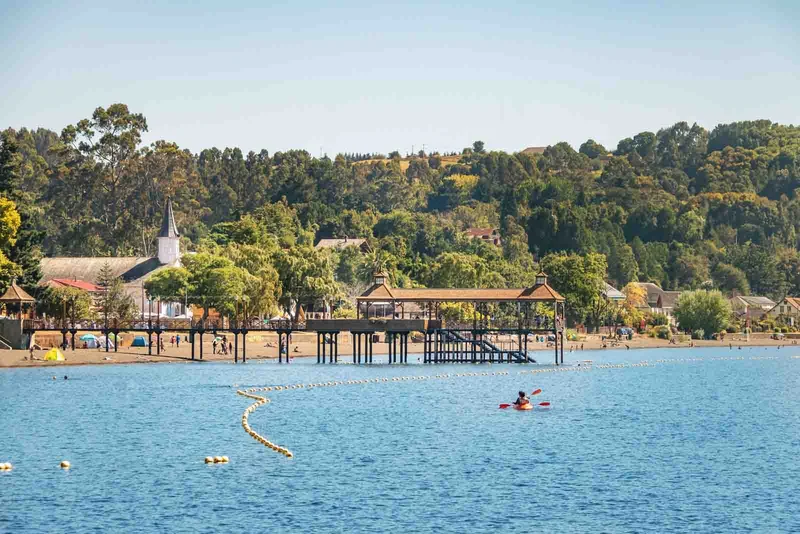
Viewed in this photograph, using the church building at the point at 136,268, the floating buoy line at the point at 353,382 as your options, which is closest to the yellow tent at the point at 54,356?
the floating buoy line at the point at 353,382

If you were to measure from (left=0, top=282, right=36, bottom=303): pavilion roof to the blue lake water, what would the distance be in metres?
21.2

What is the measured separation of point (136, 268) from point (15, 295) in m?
43.7

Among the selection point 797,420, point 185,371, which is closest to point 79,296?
point 185,371

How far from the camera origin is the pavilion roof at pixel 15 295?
386ft

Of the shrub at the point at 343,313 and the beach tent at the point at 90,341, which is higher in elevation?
the shrub at the point at 343,313

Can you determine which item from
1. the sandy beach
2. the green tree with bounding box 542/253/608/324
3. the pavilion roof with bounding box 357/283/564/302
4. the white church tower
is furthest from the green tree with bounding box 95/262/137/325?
the green tree with bounding box 542/253/608/324

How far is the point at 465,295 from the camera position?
120 m

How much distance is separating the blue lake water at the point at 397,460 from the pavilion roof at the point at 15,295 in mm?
21200

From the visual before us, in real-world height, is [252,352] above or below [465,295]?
below

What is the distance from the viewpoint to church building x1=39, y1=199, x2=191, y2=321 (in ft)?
510

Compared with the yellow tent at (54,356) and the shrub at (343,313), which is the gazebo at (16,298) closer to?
the yellow tent at (54,356)

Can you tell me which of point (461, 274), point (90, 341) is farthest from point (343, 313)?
point (90, 341)

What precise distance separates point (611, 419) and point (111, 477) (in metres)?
33.7

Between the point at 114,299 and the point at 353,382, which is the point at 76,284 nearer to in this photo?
the point at 114,299
